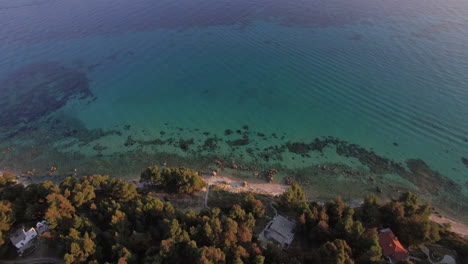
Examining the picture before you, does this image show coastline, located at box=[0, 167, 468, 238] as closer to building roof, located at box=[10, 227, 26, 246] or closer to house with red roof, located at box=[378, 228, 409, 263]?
house with red roof, located at box=[378, 228, 409, 263]

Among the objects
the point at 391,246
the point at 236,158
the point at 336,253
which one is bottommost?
the point at 236,158

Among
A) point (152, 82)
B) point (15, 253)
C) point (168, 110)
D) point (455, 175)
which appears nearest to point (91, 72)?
point (152, 82)

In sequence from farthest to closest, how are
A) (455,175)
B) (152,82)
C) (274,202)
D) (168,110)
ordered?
1. (152,82)
2. (168,110)
3. (455,175)
4. (274,202)

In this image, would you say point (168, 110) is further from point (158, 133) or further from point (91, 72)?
point (91, 72)

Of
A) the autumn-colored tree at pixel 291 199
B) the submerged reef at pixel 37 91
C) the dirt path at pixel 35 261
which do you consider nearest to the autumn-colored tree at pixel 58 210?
the dirt path at pixel 35 261

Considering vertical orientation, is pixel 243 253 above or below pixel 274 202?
above

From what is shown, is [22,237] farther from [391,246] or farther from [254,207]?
[391,246]

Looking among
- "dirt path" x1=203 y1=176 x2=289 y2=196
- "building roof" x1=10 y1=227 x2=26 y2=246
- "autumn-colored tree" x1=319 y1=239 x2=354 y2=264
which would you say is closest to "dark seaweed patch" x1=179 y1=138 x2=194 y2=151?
"dirt path" x1=203 y1=176 x2=289 y2=196

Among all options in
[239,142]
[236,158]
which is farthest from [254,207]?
[239,142]
